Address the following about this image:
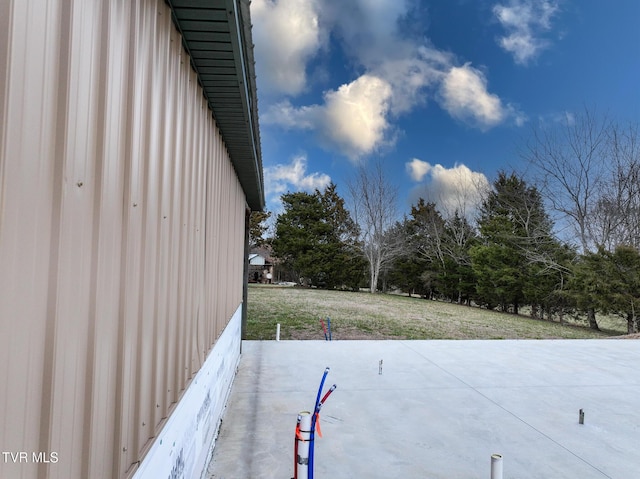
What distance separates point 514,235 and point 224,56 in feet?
66.0

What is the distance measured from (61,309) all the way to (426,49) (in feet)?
69.3

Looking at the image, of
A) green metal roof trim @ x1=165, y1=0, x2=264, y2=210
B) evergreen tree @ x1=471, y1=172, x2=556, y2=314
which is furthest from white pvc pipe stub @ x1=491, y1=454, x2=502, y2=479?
evergreen tree @ x1=471, y1=172, x2=556, y2=314

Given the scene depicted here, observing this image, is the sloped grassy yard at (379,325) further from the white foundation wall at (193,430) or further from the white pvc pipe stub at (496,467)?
the white pvc pipe stub at (496,467)

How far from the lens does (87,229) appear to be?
0.90m

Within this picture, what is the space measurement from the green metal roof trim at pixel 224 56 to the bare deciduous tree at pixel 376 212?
24469 millimetres

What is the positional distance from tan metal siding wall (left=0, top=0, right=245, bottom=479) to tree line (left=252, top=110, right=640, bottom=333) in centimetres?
1522

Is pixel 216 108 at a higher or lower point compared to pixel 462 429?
higher

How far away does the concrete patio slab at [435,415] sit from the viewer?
9.82ft

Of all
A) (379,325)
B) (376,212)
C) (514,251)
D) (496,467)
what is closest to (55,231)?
(496,467)

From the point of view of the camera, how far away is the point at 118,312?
1.11m

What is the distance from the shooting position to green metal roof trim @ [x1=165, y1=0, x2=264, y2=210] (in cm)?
161

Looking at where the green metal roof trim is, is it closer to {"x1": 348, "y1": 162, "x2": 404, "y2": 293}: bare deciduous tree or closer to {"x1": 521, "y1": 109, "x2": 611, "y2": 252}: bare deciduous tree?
{"x1": 521, "y1": 109, "x2": 611, "y2": 252}: bare deciduous tree

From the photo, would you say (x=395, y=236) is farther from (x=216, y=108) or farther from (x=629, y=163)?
(x=216, y=108)

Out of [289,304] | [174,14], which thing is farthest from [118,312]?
[289,304]
